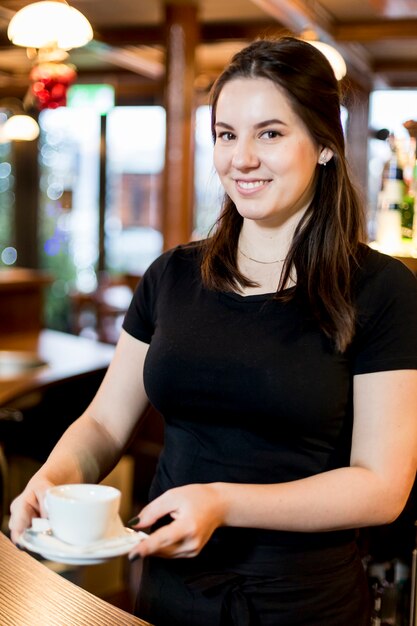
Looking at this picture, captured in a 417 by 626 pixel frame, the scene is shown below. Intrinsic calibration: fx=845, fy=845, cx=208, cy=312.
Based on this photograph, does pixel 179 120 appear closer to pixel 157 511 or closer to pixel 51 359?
pixel 51 359

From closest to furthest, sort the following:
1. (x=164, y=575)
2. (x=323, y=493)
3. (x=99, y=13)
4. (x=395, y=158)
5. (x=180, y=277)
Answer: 1. (x=323, y=493)
2. (x=164, y=575)
3. (x=180, y=277)
4. (x=395, y=158)
5. (x=99, y=13)

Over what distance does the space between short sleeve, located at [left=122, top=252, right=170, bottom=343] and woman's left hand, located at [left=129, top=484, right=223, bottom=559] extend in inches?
16.2

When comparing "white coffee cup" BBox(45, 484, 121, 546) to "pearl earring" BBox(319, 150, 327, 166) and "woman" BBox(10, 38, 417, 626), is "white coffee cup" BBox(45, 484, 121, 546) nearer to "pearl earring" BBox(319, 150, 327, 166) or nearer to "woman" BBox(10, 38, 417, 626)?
"woman" BBox(10, 38, 417, 626)

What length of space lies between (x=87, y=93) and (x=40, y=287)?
4.45 metres

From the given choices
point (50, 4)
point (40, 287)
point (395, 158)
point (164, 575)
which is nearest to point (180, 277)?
point (164, 575)

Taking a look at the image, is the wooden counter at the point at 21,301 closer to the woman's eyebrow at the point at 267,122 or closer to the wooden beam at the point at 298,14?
the wooden beam at the point at 298,14

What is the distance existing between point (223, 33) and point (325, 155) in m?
5.46

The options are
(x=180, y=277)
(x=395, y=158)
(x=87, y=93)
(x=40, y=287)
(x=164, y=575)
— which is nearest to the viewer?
(x=164, y=575)

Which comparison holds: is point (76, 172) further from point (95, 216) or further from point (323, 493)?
point (323, 493)

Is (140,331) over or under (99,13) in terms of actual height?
under

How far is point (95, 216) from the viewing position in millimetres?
9328

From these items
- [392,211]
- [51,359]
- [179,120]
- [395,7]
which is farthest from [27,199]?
[392,211]

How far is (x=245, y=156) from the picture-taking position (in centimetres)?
132

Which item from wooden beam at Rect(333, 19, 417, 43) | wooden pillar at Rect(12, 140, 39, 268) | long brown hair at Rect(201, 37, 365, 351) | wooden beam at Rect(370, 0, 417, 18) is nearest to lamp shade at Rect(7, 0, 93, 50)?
long brown hair at Rect(201, 37, 365, 351)
